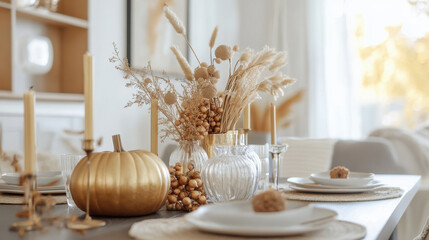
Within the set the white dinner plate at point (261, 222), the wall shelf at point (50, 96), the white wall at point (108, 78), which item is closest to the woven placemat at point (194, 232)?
the white dinner plate at point (261, 222)

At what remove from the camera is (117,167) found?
1.04 m

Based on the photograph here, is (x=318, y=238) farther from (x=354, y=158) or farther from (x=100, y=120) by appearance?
(x=100, y=120)

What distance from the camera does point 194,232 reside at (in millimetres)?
844

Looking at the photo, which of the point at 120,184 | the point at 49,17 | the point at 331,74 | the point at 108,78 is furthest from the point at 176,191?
the point at 331,74

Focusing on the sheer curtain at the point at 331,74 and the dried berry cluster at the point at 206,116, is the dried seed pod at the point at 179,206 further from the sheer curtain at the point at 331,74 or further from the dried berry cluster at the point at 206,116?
the sheer curtain at the point at 331,74

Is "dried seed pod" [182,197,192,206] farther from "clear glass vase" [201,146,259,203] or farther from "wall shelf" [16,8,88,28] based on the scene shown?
"wall shelf" [16,8,88,28]

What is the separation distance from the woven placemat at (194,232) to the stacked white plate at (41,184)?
0.57m

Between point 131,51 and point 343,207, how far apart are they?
8.97 ft

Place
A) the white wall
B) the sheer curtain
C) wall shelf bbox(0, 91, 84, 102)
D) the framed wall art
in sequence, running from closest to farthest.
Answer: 1. wall shelf bbox(0, 91, 84, 102)
2. the white wall
3. the framed wall art
4. the sheer curtain

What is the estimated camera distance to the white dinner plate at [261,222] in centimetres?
78

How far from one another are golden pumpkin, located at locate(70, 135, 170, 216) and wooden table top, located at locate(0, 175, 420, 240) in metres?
0.02

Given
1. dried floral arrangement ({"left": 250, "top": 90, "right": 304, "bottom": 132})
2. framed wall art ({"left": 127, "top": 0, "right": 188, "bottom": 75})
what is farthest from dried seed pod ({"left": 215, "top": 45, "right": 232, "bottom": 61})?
dried floral arrangement ({"left": 250, "top": 90, "right": 304, "bottom": 132})

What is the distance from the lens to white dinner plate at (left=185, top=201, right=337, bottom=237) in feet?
2.55

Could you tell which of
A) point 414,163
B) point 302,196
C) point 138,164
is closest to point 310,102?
point 414,163
